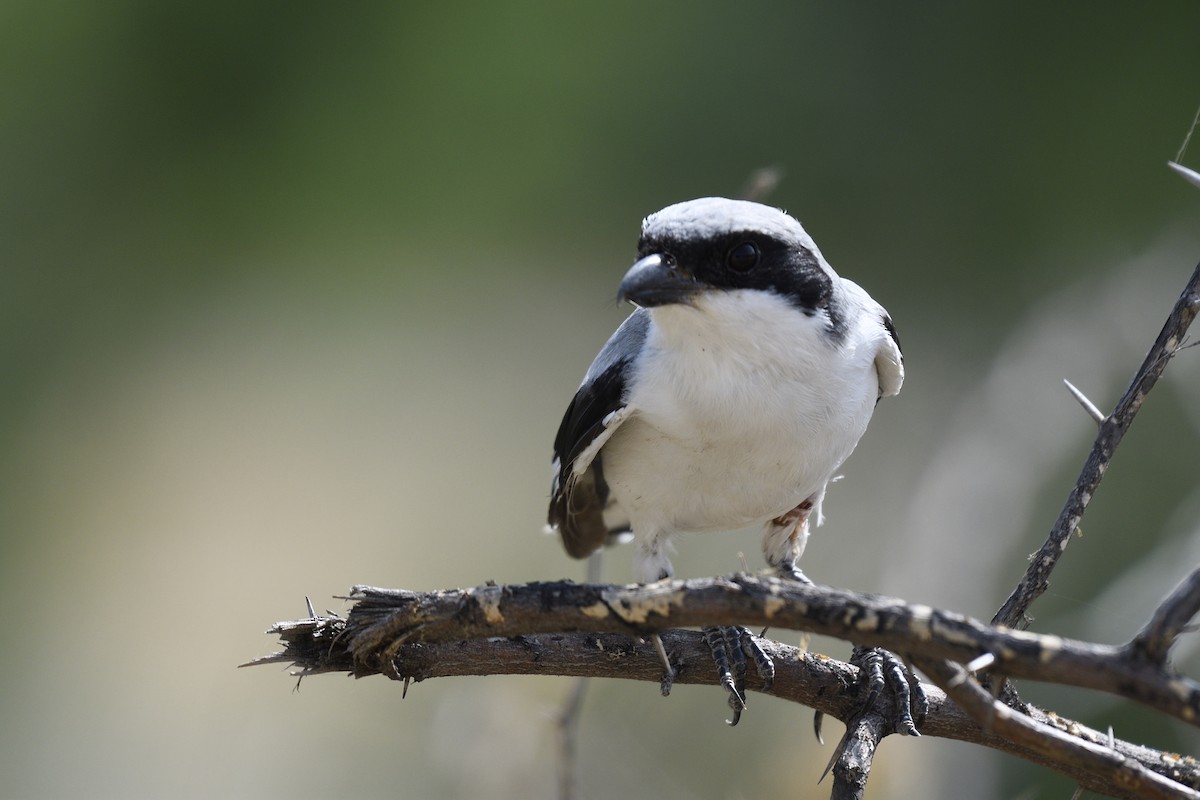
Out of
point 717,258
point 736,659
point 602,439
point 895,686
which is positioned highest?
point 717,258

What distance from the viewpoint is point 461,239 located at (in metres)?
8.34

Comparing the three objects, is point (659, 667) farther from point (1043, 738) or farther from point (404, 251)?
point (404, 251)

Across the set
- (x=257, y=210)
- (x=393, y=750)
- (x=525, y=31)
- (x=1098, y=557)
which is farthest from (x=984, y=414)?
(x=257, y=210)

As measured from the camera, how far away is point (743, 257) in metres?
2.86

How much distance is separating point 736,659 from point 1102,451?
3.35 feet

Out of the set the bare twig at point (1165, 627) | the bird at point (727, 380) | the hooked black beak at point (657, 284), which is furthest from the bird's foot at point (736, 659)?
the bare twig at point (1165, 627)

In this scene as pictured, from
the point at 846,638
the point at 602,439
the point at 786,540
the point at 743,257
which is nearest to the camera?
the point at 846,638

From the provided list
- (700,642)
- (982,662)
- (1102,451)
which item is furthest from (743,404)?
(982,662)

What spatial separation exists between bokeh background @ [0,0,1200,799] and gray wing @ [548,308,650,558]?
6.41 feet

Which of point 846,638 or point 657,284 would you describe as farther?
point 657,284

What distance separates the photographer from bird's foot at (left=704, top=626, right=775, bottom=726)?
274 centimetres

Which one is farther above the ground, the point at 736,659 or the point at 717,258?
the point at 717,258

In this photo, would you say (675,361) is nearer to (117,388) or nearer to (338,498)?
(338,498)

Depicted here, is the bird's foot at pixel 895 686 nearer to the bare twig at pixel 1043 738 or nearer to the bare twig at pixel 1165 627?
the bare twig at pixel 1043 738
